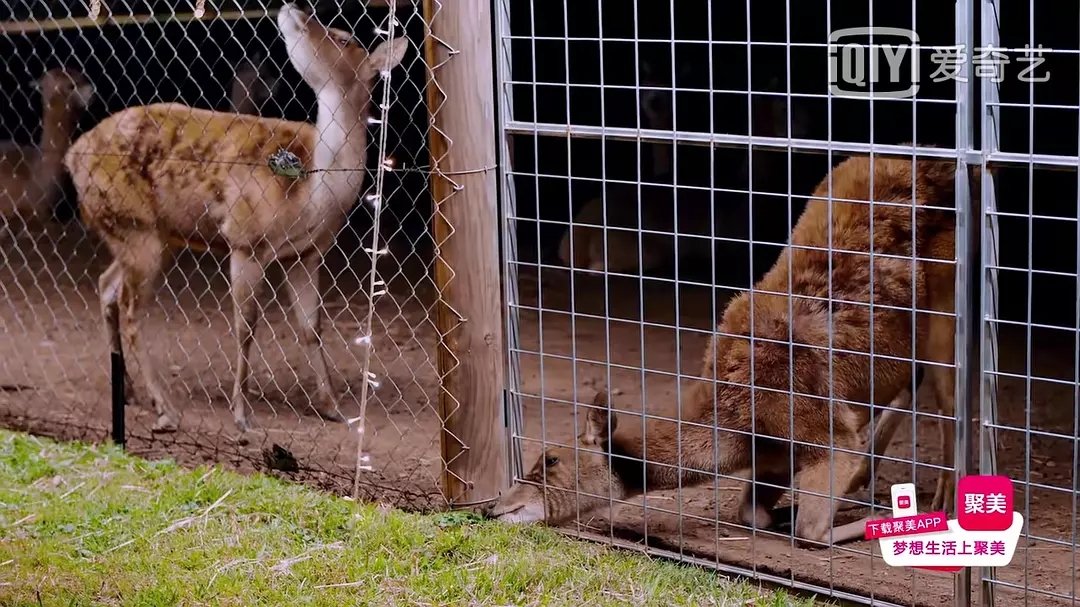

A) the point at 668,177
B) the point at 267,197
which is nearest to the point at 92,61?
the point at 668,177

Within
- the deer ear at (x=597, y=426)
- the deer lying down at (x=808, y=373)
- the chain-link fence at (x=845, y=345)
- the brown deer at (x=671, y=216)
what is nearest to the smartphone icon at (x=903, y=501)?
the chain-link fence at (x=845, y=345)

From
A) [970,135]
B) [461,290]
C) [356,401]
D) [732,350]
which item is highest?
[970,135]

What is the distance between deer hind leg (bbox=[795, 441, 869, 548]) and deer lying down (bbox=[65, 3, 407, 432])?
2.43 m

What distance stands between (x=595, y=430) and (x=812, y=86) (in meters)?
5.15

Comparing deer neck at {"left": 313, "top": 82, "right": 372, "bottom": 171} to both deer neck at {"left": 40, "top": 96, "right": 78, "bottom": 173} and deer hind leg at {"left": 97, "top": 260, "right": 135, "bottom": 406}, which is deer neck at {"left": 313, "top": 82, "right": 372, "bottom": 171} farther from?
deer neck at {"left": 40, "top": 96, "right": 78, "bottom": 173}

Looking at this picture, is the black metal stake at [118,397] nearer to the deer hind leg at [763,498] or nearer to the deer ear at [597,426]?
the deer ear at [597,426]

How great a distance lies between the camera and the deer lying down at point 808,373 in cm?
437

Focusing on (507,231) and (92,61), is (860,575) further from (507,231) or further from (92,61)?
(92,61)

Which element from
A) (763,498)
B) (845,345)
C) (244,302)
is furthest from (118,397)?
(845,345)

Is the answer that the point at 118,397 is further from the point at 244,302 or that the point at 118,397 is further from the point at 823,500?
the point at 823,500

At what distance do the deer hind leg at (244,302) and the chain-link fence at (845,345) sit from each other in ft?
4.36

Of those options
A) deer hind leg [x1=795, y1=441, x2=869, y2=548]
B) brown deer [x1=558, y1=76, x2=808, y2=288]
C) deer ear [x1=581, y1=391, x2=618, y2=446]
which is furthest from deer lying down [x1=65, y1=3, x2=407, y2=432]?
brown deer [x1=558, y1=76, x2=808, y2=288]

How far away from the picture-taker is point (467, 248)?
426 centimetres

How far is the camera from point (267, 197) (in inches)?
234
